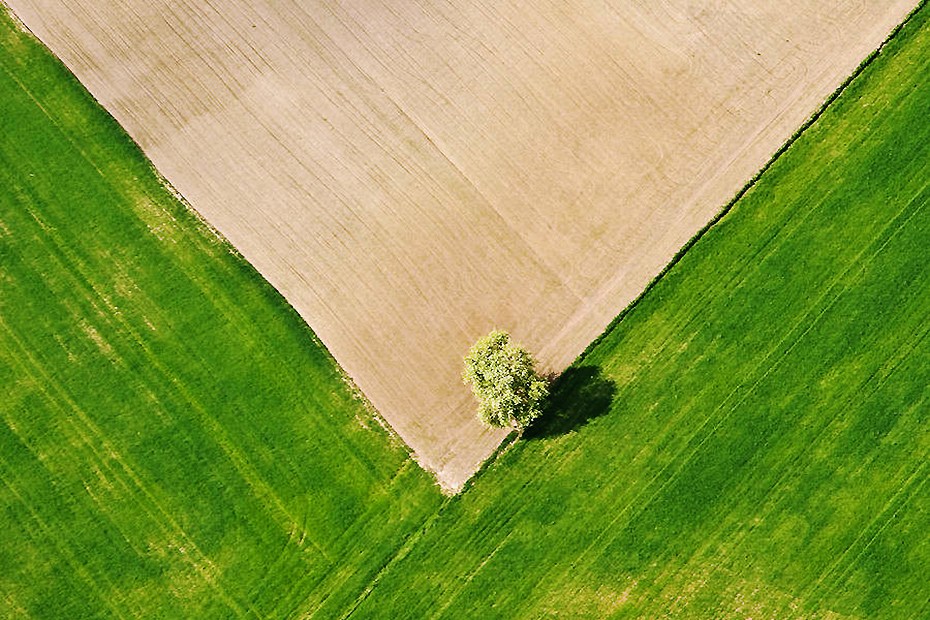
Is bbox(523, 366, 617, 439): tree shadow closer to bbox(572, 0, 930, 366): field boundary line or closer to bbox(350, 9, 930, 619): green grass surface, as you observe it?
bbox(350, 9, 930, 619): green grass surface

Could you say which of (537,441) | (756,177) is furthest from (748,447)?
(756,177)

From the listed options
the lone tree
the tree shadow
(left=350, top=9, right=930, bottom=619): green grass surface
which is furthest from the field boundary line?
the lone tree

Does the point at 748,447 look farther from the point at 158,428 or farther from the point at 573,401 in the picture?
the point at 158,428

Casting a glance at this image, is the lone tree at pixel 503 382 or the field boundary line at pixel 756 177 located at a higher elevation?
the field boundary line at pixel 756 177

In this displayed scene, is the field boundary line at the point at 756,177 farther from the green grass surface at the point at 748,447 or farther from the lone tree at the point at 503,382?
the lone tree at the point at 503,382

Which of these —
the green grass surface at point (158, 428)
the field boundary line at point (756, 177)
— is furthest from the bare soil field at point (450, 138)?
the green grass surface at point (158, 428)

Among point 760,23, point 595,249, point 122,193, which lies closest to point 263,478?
point 122,193
